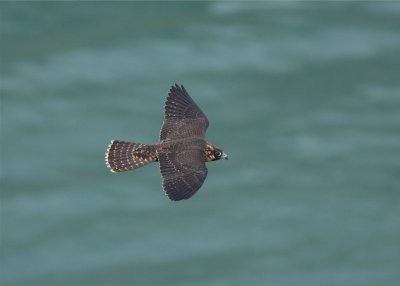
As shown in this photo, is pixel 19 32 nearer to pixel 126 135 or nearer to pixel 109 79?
pixel 109 79

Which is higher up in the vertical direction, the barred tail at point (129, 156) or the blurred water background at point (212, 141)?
the blurred water background at point (212, 141)

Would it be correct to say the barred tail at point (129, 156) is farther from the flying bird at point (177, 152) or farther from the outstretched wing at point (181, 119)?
the outstretched wing at point (181, 119)

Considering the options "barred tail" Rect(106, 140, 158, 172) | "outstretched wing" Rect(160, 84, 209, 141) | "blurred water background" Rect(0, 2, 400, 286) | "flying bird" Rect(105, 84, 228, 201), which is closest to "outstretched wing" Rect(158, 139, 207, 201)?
"flying bird" Rect(105, 84, 228, 201)

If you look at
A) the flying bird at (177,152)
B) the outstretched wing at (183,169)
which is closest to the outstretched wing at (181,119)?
the flying bird at (177,152)

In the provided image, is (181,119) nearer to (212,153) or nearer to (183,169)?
(212,153)

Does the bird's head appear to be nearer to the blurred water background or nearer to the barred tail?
the barred tail

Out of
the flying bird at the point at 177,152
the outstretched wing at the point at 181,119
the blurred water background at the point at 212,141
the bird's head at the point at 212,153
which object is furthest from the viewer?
the blurred water background at the point at 212,141
